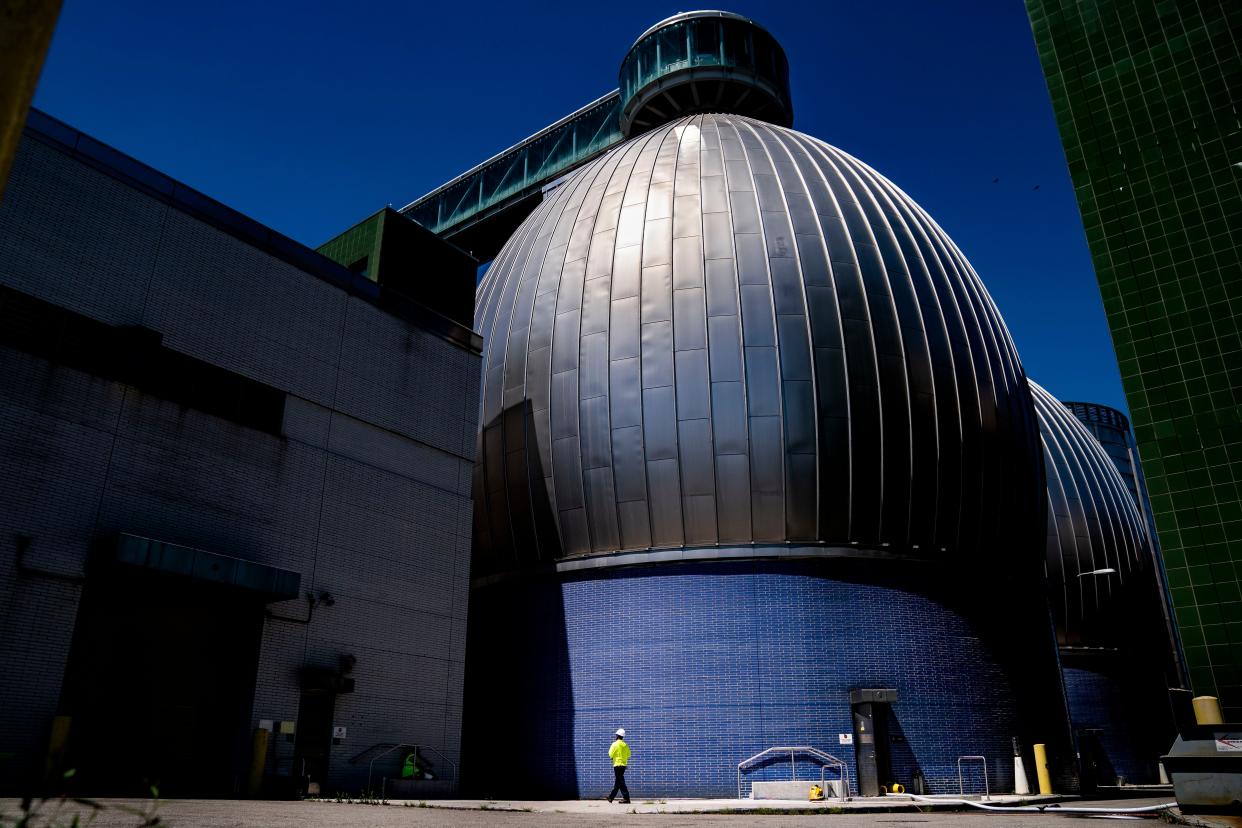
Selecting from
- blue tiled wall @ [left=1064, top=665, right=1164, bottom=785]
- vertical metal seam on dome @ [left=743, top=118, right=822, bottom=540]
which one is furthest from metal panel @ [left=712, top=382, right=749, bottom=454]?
blue tiled wall @ [left=1064, top=665, right=1164, bottom=785]

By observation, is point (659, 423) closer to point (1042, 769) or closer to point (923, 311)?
point (923, 311)

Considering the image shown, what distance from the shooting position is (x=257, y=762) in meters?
16.8

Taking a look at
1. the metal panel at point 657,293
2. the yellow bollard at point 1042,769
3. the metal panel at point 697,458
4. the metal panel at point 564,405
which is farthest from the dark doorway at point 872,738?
the metal panel at point 657,293

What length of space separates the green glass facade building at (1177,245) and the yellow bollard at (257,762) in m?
17.8

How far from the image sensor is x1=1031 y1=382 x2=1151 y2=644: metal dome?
114 ft

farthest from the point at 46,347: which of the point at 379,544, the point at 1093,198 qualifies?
the point at 1093,198

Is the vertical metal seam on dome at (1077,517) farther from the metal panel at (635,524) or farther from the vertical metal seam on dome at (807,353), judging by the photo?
the metal panel at (635,524)

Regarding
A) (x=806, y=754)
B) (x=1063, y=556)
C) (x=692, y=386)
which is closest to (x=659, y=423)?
(x=692, y=386)

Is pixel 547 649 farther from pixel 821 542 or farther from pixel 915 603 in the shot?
pixel 915 603

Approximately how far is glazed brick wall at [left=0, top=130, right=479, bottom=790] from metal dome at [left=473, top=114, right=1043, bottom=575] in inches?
93.0

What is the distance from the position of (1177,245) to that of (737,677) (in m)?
13.7

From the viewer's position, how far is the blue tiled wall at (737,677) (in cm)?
2088

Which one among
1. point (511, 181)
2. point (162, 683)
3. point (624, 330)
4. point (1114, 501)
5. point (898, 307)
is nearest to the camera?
point (162, 683)

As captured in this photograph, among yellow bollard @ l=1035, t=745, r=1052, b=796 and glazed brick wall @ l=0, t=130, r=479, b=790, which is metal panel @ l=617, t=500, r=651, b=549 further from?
yellow bollard @ l=1035, t=745, r=1052, b=796
